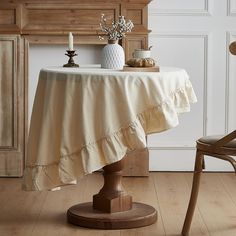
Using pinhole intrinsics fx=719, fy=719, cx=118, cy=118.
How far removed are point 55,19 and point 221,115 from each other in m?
1.25

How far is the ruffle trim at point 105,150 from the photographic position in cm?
315

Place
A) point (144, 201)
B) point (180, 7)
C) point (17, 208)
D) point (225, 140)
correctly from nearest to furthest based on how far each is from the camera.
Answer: point (225, 140) < point (17, 208) < point (144, 201) < point (180, 7)

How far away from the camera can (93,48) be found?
470 centimetres

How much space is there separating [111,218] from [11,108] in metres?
1.44

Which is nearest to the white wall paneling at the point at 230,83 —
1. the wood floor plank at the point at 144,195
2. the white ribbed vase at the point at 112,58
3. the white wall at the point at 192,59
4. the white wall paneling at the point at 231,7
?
the white wall at the point at 192,59

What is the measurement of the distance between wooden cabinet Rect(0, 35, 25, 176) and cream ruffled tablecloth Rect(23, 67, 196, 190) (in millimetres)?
1317

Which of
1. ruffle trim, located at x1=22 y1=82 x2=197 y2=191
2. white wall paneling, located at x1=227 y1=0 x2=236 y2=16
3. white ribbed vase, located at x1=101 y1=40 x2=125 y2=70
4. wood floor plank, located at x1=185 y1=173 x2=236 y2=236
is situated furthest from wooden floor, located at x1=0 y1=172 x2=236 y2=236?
white wall paneling, located at x1=227 y1=0 x2=236 y2=16

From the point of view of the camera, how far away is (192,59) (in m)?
4.70

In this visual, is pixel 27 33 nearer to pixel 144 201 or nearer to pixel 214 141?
pixel 144 201

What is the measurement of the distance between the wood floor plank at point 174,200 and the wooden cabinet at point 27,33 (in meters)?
0.83

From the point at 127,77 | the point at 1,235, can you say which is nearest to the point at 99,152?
the point at 127,77

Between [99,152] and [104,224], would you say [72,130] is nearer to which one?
[99,152]

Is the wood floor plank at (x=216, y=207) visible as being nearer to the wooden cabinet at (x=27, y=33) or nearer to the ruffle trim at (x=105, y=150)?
the ruffle trim at (x=105, y=150)

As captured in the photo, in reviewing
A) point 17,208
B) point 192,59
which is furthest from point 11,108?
point 192,59
